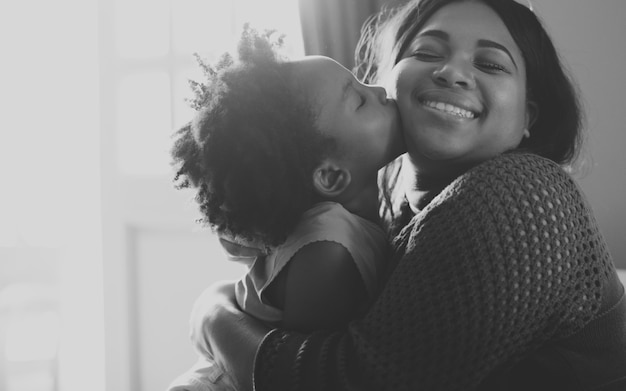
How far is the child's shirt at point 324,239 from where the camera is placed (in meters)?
1.09

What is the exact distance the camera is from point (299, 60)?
1.26 metres

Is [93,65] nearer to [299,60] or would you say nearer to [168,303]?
[168,303]

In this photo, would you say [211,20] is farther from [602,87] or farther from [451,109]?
[451,109]

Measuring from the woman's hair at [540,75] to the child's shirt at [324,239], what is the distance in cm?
45

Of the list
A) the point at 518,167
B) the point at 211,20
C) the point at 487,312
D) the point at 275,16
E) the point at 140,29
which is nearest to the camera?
the point at 487,312

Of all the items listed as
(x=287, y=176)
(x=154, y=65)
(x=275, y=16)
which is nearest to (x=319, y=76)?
(x=287, y=176)

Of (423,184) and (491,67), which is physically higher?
(491,67)

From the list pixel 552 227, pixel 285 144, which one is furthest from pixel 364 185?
pixel 552 227

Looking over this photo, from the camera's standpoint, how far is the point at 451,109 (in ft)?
4.16

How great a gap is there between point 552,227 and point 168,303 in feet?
7.69

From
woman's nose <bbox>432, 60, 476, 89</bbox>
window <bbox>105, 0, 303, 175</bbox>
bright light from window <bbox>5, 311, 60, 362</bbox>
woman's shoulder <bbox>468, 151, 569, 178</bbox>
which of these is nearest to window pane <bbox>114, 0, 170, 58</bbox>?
window <bbox>105, 0, 303, 175</bbox>

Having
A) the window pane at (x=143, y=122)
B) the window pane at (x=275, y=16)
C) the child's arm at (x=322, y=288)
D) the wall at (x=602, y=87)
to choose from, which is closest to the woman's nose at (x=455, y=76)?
the child's arm at (x=322, y=288)

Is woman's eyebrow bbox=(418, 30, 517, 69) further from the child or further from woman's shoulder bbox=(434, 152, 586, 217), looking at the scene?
woman's shoulder bbox=(434, 152, 586, 217)

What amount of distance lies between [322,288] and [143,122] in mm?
2308
